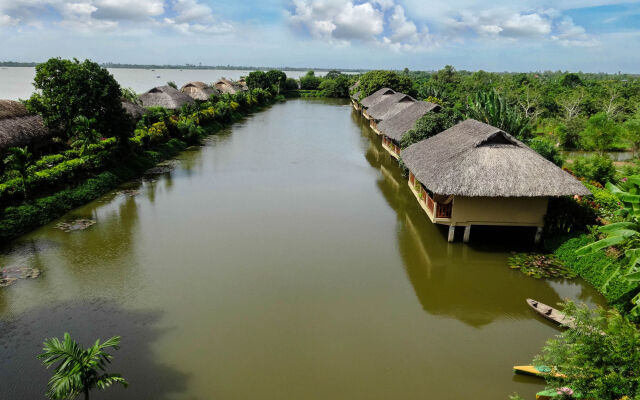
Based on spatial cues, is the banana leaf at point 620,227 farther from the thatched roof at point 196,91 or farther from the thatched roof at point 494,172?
the thatched roof at point 196,91

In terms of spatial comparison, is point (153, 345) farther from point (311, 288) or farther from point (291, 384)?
point (311, 288)

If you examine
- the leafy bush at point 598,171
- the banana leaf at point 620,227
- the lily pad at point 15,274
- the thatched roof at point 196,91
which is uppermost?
the thatched roof at point 196,91

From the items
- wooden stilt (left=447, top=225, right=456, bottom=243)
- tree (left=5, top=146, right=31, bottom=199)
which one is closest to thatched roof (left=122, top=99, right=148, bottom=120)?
tree (left=5, top=146, right=31, bottom=199)

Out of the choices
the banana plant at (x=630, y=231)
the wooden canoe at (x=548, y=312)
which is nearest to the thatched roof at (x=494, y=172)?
the wooden canoe at (x=548, y=312)

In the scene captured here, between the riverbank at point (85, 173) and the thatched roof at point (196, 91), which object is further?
the thatched roof at point (196, 91)

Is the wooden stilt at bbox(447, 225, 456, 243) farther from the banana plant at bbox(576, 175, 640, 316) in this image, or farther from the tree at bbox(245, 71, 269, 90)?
the tree at bbox(245, 71, 269, 90)

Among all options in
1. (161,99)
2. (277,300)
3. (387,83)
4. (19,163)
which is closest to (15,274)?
(19,163)

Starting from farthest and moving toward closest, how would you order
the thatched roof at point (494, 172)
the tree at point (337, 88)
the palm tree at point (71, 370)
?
1. the tree at point (337, 88)
2. the thatched roof at point (494, 172)
3. the palm tree at point (71, 370)
